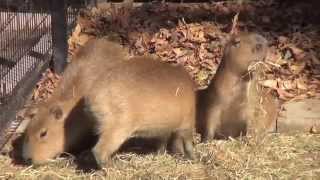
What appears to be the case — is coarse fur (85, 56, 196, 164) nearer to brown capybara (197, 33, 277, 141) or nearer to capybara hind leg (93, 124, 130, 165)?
capybara hind leg (93, 124, 130, 165)

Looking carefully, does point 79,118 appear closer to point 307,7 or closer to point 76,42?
point 76,42

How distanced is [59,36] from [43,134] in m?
1.82

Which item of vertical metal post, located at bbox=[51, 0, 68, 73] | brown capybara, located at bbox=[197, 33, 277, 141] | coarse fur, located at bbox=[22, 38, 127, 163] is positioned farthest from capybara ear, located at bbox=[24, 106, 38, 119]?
brown capybara, located at bbox=[197, 33, 277, 141]

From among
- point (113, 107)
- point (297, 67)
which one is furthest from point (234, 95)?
point (297, 67)

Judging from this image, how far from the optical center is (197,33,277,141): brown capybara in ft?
17.3

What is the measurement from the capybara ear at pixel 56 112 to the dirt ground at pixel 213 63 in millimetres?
344

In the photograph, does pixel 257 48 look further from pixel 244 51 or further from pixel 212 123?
pixel 212 123

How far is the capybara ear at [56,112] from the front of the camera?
509cm

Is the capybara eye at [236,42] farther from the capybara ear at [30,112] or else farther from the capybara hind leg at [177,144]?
the capybara ear at [30,112]

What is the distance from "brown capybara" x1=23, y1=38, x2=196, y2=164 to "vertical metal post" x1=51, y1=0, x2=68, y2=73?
1308 millimetres

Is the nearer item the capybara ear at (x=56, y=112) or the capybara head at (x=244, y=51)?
the capybara ear at (x=56, y=112)

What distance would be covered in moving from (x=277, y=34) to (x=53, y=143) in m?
2.94

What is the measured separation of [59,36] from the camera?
676 centimetres

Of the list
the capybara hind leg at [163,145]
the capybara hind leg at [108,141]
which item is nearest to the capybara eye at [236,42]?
the capybara hind leg at [163,145]
